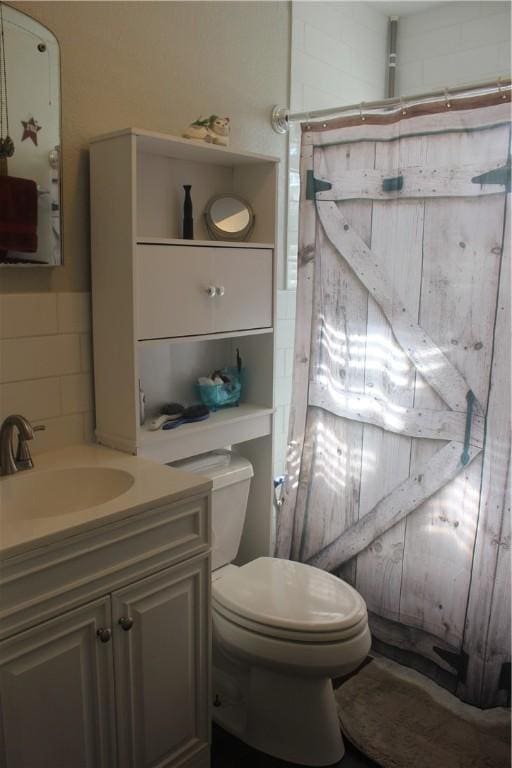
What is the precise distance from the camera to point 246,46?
94.7 inches

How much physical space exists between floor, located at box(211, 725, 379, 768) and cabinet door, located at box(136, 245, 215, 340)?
127 cm

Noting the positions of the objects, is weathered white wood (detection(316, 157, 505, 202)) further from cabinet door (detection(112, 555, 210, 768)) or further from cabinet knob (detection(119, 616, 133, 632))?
cabinet knob (detection(119, 616, 133, 632))

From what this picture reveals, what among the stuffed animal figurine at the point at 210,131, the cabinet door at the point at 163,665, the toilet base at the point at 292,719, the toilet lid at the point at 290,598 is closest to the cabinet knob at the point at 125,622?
the cabinet door at the point at 163,665

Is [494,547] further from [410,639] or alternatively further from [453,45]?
[453,45]

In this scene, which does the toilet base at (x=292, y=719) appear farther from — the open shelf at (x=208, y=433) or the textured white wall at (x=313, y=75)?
the textured white wall at (x=313, y=75)

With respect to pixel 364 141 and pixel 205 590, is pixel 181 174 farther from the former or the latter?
pixel 205 590

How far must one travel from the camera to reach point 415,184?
2229 millimetres

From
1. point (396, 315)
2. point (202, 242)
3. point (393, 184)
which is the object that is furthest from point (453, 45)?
point (202, 242)

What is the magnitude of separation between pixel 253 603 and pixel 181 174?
1.40 meters

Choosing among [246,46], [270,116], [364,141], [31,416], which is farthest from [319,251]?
[31,416]

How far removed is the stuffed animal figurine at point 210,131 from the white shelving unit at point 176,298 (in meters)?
0.04

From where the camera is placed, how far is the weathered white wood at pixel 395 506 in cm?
228

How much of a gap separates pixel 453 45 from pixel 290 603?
254cm

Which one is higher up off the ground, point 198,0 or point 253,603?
point 198,0
